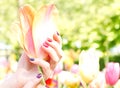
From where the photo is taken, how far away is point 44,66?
1106mm

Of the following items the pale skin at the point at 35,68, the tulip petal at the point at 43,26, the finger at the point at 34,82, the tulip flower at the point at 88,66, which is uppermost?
the tulip petal at the point at 43,26

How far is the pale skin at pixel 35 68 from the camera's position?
43.9 inches

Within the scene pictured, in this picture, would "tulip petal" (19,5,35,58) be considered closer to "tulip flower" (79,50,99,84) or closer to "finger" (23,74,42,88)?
"finger" (23,74,42,88)

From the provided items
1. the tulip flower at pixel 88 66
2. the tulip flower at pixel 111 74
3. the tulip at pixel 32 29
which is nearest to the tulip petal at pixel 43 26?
the tulip at pixel 32 29

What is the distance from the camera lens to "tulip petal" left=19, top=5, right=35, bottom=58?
110 cm

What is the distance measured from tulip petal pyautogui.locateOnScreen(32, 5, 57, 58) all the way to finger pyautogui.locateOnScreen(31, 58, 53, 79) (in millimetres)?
23

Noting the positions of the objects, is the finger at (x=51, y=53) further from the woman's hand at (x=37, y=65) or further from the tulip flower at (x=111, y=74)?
the tulip flower at (x=111, y=74)

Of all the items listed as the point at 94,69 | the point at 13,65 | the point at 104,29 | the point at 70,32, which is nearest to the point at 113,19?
the point at 104,29

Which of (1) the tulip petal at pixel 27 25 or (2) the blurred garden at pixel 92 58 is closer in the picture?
(1) the tulip petal at pixel 27 25

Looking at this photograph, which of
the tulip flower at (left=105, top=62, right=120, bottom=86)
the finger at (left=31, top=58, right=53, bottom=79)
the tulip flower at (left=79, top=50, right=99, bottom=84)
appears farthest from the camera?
the tulip flower at (left=105, top=62, right=120, bottom=86)

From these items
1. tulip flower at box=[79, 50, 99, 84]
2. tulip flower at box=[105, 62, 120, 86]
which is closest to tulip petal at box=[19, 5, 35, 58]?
tulip flower at box=[79, 50, 99, 84]

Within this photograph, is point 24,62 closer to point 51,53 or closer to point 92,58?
point 51,53

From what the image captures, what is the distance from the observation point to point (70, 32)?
1159 centimetres

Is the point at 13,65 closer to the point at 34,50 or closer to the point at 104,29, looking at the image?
the point at 34,50
